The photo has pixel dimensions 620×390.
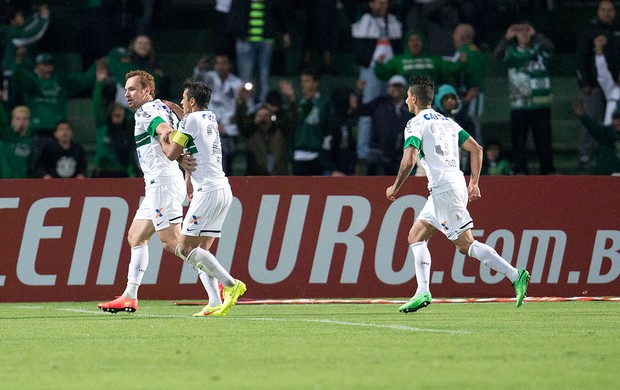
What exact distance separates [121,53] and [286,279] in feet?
16.9

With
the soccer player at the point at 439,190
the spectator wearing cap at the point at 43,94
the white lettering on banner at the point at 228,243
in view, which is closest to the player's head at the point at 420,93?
the soccer player at the point at 439,190

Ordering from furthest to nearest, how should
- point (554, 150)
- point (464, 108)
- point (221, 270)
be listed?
point (554, 150) → point (464, 108) → point (221, 270)

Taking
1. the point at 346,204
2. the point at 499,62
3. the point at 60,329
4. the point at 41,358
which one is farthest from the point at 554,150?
the point at 41,358

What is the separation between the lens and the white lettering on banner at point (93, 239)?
51.7 feet

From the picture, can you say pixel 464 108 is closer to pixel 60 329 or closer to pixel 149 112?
pixel 149 112

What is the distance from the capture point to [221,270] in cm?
1255

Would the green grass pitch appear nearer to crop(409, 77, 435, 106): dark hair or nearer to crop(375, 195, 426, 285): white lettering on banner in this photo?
crop(409, 77, 435, 106): dark hair

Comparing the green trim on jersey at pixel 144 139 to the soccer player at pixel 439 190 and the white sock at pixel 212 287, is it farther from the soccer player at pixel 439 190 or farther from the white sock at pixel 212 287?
the soccer player at pixel 439 190

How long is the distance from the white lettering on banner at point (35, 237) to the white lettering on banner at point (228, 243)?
1.60m

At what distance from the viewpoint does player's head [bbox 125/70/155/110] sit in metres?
12.8

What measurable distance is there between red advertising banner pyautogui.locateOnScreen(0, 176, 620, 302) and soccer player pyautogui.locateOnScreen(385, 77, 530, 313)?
120 inches

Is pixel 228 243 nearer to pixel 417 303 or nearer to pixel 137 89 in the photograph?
pixel 137 89

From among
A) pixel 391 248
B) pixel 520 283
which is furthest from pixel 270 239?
pixel 520 283

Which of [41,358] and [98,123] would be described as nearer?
[41,358]
